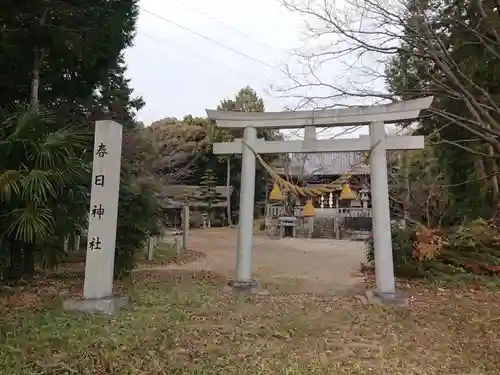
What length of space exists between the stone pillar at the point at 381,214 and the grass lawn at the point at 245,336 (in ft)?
1.50

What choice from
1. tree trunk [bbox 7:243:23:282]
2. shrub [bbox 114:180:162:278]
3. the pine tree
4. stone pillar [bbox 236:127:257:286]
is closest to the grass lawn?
tree trunk [bbox 7:243:23:282]

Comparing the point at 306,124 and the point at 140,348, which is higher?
the point at 306,124

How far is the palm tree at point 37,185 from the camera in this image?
468 cm

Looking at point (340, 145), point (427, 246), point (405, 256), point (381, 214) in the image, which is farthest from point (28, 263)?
point (427, 246)

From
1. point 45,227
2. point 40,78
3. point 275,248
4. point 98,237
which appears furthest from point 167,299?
point 275,248

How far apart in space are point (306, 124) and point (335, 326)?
3.13m

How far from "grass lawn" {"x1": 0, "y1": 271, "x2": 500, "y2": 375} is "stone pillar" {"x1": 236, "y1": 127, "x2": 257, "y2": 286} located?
1.81ft

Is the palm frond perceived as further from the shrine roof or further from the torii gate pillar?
the shrine roof

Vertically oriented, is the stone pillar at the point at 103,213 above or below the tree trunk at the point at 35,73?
below

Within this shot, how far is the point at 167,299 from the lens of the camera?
548cm

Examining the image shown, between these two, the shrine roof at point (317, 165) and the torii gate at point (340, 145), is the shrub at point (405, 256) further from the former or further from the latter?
the shrine roof at point (317, 165)

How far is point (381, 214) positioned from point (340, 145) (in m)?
1.20

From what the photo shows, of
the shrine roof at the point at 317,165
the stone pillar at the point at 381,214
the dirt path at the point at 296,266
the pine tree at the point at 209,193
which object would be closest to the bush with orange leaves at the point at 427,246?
the dirt path at the point at 296,266

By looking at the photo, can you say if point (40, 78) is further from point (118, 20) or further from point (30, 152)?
point (30, 152)
